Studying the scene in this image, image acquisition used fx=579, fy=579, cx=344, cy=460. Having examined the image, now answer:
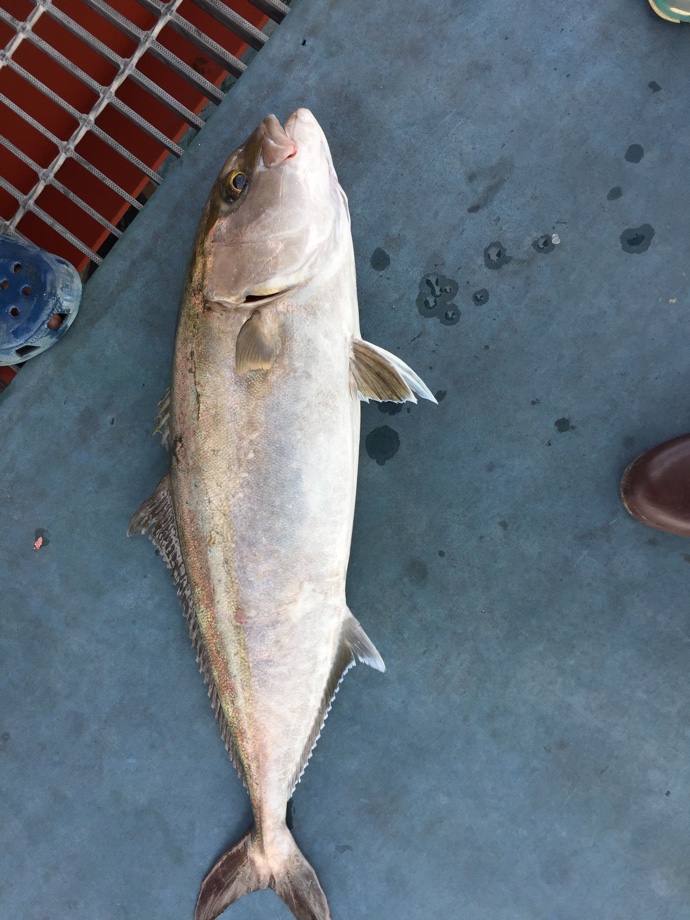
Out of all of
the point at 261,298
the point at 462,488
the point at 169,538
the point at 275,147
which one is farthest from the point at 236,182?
the point at 462,488

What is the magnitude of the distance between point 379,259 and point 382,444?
2.35 feet

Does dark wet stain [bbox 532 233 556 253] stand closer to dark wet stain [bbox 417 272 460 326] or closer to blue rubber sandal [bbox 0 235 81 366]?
dark wet stain [bbox 417 272 460 326]

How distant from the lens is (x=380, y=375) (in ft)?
6.08

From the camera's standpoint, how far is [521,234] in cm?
220

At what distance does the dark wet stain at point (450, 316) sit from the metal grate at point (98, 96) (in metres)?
1.22

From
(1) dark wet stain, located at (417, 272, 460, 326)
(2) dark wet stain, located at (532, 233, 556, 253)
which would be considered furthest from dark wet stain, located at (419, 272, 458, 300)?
(2) dark wet stain, located at (532, 233, 556, 253)

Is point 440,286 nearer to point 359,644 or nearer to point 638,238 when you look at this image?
point 638,238

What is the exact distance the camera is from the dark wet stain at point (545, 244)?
2188mm

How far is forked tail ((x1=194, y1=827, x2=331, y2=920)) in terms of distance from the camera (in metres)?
2.19

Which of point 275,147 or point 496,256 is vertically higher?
point 496,256

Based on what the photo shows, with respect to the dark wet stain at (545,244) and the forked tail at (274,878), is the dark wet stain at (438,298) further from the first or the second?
the forked tail at (274,878)

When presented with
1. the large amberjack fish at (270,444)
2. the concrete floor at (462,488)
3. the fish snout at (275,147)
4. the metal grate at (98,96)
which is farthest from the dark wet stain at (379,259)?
the metal grate at (98,96)

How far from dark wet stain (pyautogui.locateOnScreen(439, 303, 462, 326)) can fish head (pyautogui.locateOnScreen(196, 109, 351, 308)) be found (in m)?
0.64

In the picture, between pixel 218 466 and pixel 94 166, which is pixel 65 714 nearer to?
pixel 218 466
